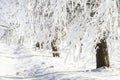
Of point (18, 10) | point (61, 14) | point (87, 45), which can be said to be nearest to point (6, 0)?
point (18, 10)

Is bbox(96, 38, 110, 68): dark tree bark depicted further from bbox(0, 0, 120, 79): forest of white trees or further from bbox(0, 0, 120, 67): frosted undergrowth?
bbox(0, 0, 120, 67): frosted undergrowth

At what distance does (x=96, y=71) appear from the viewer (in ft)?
41.2

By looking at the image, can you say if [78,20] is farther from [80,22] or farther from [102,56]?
[102,56]

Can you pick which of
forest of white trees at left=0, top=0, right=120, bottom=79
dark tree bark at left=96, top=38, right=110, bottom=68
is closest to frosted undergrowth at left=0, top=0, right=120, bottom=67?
forest of white trees at left=0, top=0, right=120, bottom=79

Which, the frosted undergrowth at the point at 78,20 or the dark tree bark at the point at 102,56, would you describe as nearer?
the frosted undergrowth at the point at 78,20

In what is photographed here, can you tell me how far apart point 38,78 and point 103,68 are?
2.85m

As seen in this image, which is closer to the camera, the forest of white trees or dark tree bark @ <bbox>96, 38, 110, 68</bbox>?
the forest of white trees

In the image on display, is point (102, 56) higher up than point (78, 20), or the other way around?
point (78, 20)

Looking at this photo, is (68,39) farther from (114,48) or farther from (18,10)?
(18,10)

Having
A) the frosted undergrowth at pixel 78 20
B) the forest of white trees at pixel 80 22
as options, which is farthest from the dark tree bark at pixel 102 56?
the frosted undergrowth at pixel 78 20

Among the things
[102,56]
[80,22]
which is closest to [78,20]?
[80,22]

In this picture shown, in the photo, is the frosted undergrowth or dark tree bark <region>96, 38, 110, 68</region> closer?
the frosted undergrowth

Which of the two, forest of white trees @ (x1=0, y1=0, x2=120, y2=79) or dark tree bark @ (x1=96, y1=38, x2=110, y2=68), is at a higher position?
forest of white trees @ (x1=0, y1=0, x2=120, y2=79)

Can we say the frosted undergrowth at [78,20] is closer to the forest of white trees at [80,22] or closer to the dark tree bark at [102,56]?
the forest of white trees at [80,22]
